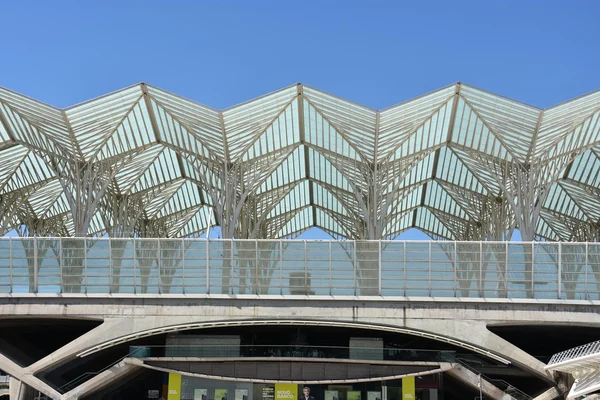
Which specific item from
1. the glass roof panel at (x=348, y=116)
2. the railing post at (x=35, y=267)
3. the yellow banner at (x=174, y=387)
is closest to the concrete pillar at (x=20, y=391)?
the railing post at (x=35, y=267)

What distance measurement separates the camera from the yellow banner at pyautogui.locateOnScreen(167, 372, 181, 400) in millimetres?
40719

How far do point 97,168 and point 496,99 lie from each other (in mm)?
30084

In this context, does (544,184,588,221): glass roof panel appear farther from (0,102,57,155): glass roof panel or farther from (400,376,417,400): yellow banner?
(0,102,57,155): glass roof panel

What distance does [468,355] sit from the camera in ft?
136

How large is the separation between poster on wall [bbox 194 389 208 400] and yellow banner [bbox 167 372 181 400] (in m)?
0.91

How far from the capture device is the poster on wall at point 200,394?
4078 centimetres

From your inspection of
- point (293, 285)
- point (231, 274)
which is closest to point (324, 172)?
point (293, 285)

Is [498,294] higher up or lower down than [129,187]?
lower down

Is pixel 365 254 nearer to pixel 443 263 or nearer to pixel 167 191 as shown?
pixel 443 263

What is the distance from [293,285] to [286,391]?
5.78 meters

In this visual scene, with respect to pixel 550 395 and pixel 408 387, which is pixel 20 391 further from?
pixel 550 395

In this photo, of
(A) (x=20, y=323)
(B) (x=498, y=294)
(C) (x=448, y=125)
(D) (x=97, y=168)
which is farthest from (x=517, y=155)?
(A) (x=20, y=323)

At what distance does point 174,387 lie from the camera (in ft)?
134

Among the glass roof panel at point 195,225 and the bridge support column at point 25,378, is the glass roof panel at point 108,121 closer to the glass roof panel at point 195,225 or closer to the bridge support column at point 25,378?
the bridge support column at point 25,378
